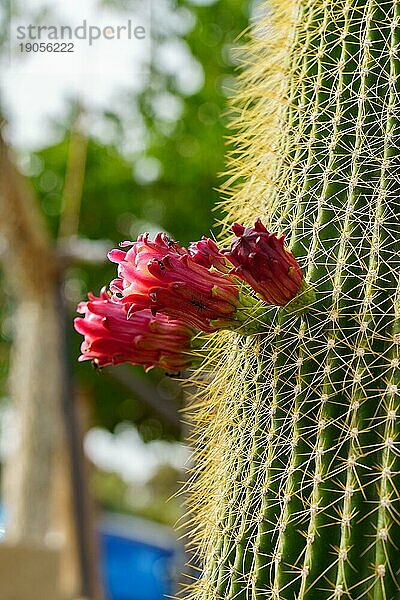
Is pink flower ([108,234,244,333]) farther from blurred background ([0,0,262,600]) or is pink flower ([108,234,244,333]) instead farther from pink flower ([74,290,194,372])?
blurred background ([0,0,262,600])

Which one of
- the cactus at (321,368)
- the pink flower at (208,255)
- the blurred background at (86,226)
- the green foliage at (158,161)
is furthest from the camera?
the green foliage at (158,161)

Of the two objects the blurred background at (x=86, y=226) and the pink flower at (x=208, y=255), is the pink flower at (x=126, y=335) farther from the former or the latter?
the blurred background at (x=86, y=226)

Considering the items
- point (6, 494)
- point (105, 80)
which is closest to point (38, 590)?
point (6, 494)

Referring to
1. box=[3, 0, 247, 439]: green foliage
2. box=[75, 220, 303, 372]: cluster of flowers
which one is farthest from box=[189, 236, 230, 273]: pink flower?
box=[3, 0, 247, 439]: green foliage

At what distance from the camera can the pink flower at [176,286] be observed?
40.2 inches

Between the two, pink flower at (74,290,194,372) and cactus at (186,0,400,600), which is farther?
pink flower at (74,290,194,372)

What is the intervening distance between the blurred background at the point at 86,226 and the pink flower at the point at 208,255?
1.09 meters

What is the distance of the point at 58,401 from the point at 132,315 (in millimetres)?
3169

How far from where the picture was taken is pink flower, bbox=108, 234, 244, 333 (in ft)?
3.35

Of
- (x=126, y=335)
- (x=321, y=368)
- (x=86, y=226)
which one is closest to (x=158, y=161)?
(x=86, y=226)

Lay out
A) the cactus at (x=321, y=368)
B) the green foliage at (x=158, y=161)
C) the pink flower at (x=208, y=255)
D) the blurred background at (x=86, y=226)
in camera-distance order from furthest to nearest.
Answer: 1. the green foliage at (x=158, y=161)
2. the blurred background at (x=86, y=226)
3. the pink flower at (x=208, y=255)
4. the cactus at (x=321, y=368)

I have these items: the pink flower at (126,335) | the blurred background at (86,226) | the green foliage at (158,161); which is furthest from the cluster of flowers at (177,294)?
the green foliage at (158,161)

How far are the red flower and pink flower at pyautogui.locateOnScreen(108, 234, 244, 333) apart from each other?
40mm

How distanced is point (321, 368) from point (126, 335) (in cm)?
24
